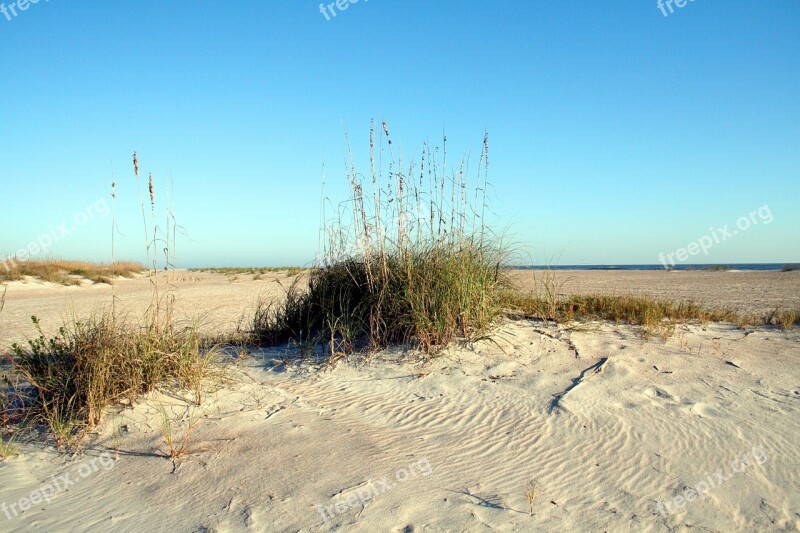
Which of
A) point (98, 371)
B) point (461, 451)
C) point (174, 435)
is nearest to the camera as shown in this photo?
point (461, 451)

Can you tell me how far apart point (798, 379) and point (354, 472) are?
3744mm

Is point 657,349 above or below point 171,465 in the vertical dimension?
above

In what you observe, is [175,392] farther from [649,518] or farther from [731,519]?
[731,519]

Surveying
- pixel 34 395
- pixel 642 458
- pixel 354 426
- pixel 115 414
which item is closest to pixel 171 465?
pixel 115 414

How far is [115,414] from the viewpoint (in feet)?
12.9
